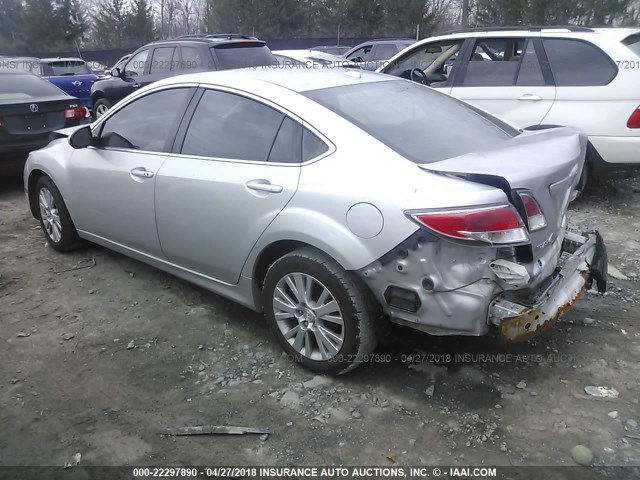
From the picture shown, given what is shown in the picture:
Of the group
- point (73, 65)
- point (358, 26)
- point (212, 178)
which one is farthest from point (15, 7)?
point (212, 178)

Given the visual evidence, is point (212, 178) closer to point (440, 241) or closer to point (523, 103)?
point (440, 241)

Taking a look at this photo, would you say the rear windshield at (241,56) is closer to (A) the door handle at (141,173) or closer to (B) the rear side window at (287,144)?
(A) the door handle at (141,173)

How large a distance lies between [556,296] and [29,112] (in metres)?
6.42

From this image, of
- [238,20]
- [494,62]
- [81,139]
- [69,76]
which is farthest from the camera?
[238,20]

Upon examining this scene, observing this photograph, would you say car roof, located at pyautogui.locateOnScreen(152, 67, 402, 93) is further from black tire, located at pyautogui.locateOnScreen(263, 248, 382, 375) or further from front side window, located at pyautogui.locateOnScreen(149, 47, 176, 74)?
front side window, located at pyautogui.locateOnScreen(149, 47, 176, 74)

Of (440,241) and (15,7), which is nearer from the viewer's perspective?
(440,241)

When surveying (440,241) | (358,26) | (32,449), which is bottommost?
(32,449)

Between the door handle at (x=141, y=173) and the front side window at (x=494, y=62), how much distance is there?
3922 mm

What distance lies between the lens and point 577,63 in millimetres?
5492

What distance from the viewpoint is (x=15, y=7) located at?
3803 cm

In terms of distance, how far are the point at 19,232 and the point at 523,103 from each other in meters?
5.27

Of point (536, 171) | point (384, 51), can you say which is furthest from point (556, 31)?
point (384, 51)

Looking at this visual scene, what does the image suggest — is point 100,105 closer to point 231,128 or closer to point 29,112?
point 29,112

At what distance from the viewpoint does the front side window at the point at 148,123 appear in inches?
143
